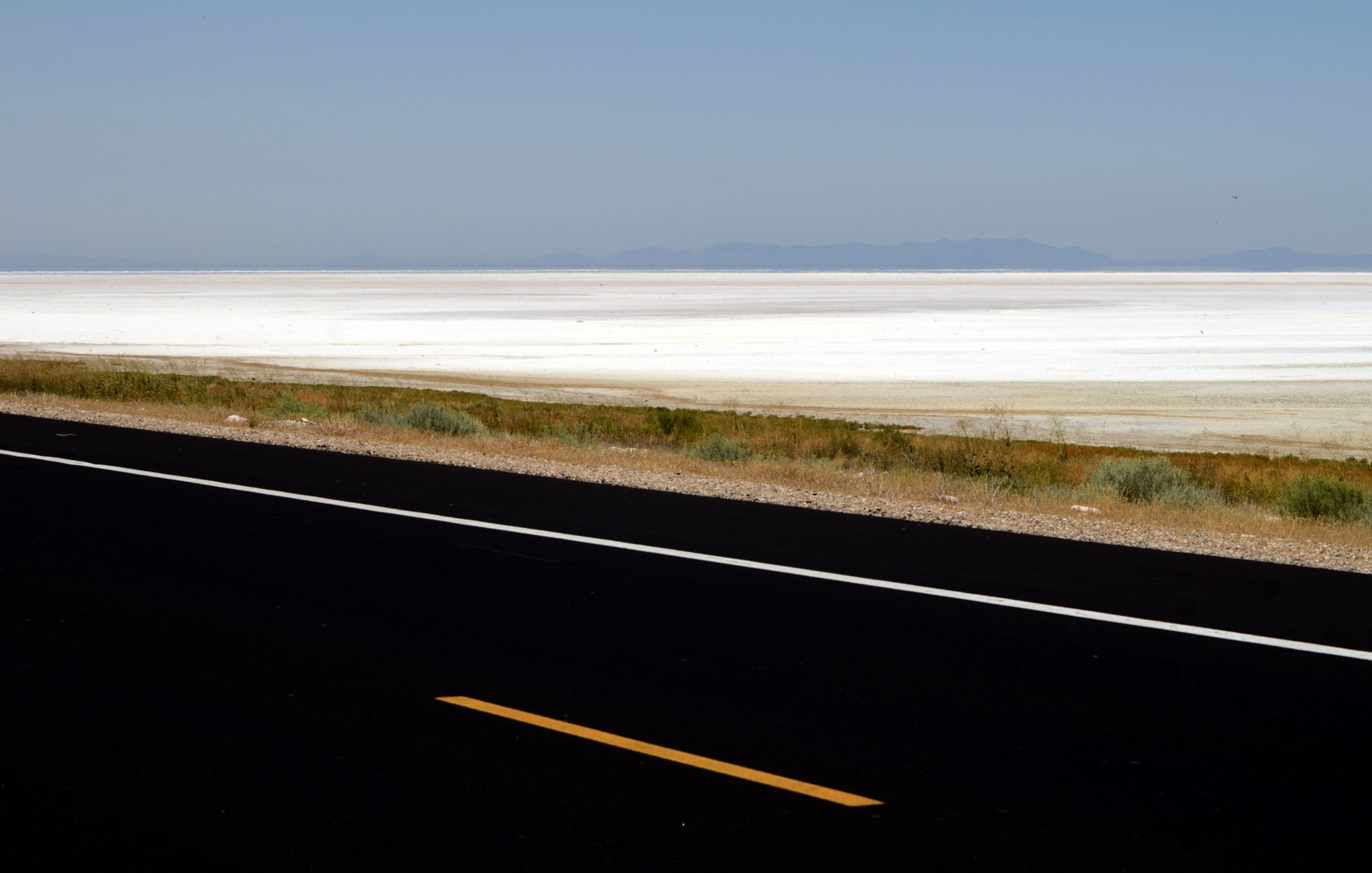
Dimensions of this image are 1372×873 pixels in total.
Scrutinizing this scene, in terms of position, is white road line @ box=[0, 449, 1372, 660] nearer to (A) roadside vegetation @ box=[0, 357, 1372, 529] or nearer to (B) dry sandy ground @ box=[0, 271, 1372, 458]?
(A) roadside vegetation @ box=[0, 357, 1372, 529]

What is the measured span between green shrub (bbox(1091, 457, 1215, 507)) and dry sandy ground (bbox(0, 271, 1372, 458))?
9871 millimetres

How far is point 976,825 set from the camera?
4707 mm

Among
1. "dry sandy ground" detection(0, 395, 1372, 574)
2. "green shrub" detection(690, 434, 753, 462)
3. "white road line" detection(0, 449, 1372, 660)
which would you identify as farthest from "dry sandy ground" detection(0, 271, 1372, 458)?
"white road line" detection(0, 449, 1372, 660)

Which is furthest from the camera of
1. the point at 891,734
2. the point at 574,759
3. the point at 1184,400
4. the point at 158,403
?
the point at 1184,400

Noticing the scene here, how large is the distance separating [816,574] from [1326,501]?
29.0 feet

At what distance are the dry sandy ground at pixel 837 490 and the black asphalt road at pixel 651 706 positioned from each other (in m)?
1.17

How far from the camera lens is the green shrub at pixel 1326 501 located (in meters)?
14.8

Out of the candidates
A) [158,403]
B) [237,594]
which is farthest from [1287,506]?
[158,403]

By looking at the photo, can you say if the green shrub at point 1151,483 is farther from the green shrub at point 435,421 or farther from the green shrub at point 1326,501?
the green shrub at point 435,421

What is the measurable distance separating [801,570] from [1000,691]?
286 cm

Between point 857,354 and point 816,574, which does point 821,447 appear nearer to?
point 816,574

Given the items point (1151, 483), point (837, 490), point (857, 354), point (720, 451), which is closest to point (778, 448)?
point (720, 451)

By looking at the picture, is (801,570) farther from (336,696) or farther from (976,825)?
(976,825)

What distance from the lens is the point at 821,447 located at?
22141 mm
